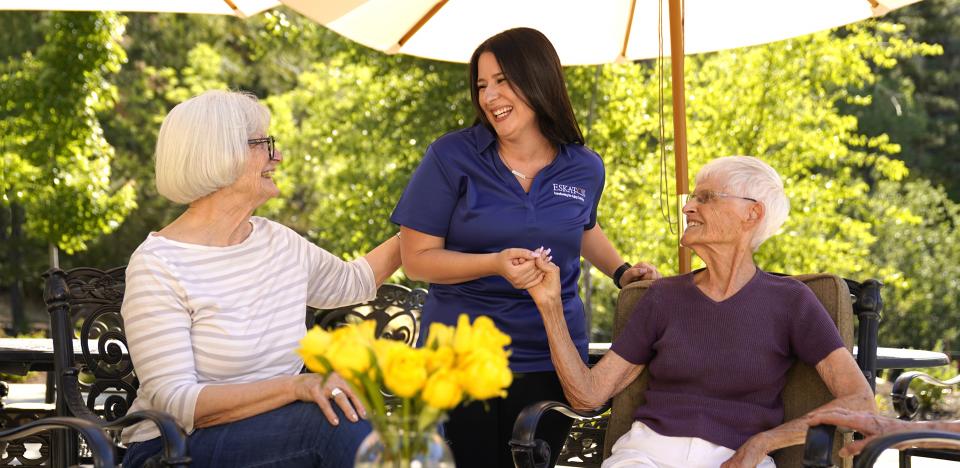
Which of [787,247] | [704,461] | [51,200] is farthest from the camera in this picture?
[51,200]

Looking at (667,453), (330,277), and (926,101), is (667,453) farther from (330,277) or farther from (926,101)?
(926,101)

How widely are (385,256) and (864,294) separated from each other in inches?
60.9

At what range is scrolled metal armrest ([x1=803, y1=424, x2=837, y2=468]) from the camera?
2.68m

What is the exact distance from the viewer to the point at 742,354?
125 inches

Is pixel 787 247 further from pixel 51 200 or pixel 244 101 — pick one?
pixel 244 101

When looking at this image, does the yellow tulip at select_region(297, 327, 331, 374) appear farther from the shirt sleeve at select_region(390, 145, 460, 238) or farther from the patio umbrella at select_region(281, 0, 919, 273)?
the patio umbrella at select_region(281, 0, 919, 273)

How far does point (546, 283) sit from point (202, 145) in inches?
38.4

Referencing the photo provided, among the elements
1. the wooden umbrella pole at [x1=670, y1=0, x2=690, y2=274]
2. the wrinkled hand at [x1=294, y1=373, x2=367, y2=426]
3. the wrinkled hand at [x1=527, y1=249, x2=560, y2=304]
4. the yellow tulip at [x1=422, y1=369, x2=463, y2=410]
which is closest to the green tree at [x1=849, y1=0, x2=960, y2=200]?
the wooden umbrella pole at [x1=670, y1=0, x2=690, y2=274]

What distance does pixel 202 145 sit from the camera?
9.09ft

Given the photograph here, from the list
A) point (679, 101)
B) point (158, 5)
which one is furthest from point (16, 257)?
point (679, 101)

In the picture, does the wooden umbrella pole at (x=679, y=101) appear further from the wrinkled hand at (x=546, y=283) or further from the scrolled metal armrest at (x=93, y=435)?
the scrolled metal armrest at (x=93, y=435)

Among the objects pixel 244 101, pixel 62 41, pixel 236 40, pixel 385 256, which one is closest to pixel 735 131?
pixel 62 41

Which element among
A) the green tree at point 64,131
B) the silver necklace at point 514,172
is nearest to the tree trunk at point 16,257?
the green tree at point 64,131

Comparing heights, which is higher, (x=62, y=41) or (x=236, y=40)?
(x=236, y=40)
